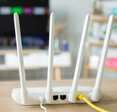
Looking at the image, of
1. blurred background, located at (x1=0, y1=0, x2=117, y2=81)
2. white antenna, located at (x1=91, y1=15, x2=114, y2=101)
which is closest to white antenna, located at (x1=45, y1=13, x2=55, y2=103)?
white antenna, located at (x1=91, y1=15, x2=114, y2=101)

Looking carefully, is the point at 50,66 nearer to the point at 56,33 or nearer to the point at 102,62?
the point at 102,62

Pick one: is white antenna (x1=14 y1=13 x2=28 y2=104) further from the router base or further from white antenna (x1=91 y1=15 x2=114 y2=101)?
white antenna (x1=91 y1=15 x2=114 y2=101)

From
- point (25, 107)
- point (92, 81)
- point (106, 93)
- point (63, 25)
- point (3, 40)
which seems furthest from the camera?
point (63, 25)

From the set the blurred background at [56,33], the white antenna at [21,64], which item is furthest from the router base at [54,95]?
the blurred background at [56,33]

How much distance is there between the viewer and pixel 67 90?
1.62ft

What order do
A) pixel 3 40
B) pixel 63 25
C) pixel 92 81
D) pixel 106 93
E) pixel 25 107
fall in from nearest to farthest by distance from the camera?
pixel 25 107 → pixel 106 93 → pixel 92 81 → pixel 3 40 → pixel 63 25

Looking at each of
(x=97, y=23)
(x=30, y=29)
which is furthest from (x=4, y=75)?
(x=97, y=23)

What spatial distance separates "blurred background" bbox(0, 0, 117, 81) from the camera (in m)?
2.40

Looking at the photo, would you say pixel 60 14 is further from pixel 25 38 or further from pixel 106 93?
pixel 106 93

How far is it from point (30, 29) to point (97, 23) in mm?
1132

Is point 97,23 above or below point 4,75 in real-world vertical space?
above

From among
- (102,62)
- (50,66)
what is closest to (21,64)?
(50,66)

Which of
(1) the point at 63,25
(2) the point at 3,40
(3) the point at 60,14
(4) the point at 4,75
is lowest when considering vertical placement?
(4) the point at 4,75

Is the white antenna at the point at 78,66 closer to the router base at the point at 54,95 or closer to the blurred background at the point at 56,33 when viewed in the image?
the router base at the point at 54,95
